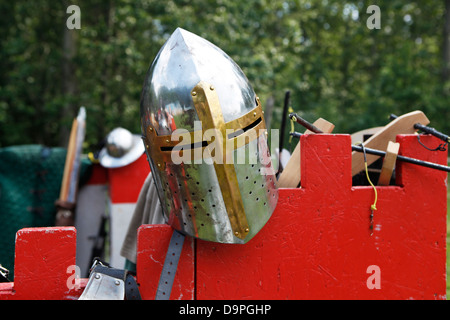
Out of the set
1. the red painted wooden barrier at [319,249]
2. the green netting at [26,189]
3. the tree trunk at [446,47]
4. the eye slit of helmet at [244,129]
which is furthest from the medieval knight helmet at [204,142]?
the tree trunk at [446,47]

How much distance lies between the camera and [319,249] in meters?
2.18

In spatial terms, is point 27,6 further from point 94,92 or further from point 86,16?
point 94,92

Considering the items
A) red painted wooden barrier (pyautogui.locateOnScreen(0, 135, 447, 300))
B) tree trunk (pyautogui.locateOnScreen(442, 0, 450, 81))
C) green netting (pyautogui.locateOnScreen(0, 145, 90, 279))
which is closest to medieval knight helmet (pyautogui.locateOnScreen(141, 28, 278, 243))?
red painted wooden barrier (pyautogui.locateOnScreen(0, 135, 447, 300))

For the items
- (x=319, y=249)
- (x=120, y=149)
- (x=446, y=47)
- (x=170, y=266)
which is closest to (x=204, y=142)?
(x=170, y=266)

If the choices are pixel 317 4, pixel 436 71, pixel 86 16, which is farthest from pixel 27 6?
pixel 436 71

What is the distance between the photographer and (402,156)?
228 centimetres

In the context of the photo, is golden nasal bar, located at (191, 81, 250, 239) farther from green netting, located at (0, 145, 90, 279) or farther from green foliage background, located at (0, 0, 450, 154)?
green foliage background, located at (0, 0, 450, 154)

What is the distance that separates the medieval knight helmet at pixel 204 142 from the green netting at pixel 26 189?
9.51 ft

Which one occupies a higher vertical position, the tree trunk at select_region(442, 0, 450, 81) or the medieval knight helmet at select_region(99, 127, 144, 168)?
the tree trunk at select_region(442, 0, 450, 81)

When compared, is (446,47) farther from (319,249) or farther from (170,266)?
(170,266)

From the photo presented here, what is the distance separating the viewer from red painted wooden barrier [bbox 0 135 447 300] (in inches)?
71.8

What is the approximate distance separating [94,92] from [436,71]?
12.3m

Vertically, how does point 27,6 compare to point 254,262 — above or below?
above

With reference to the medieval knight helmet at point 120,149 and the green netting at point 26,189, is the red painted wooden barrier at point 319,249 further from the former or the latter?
the green netting at point 26,189
